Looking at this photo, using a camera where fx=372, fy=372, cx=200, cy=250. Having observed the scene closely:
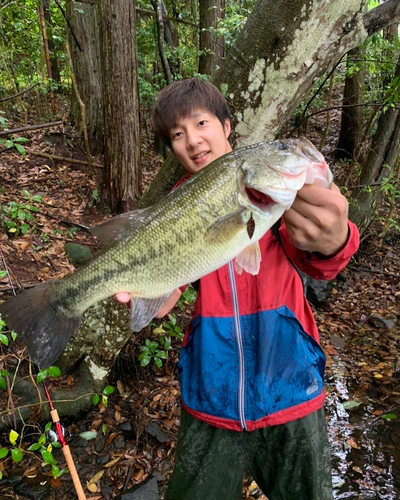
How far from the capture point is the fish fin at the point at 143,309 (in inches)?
81.4

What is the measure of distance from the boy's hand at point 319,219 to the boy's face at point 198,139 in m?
0.78

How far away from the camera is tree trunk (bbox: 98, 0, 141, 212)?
4754mm

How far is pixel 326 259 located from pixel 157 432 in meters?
2.79

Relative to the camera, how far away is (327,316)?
656cm

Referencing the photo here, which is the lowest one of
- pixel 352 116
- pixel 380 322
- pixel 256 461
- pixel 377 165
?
pixel 380 322

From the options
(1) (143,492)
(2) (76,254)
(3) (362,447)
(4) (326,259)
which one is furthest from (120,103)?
(3) (362,447)

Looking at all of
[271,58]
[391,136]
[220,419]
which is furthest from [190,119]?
[391,136]

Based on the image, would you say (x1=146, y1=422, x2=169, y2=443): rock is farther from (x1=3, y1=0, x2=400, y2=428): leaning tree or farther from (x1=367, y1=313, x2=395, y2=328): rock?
(x1=367, y1=313, x2=395, y2=328): rock

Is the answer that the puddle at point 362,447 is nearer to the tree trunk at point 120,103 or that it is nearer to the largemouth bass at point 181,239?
the largemouth bass at point 181,239

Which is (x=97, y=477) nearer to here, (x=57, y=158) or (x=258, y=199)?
(x=258, y=199)

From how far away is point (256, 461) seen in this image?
2.33m

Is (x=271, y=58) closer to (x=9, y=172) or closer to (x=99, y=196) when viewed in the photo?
(x=99, y=196)

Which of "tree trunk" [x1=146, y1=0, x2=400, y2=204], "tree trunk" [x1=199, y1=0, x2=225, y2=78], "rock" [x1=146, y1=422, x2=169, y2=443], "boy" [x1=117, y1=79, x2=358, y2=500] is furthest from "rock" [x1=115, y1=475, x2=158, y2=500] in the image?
"tree trunk" [x1=199, y1=0, x2=225, y2=78]

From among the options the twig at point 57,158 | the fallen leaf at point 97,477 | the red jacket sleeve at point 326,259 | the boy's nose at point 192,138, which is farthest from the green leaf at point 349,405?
the twig at point 57,158
